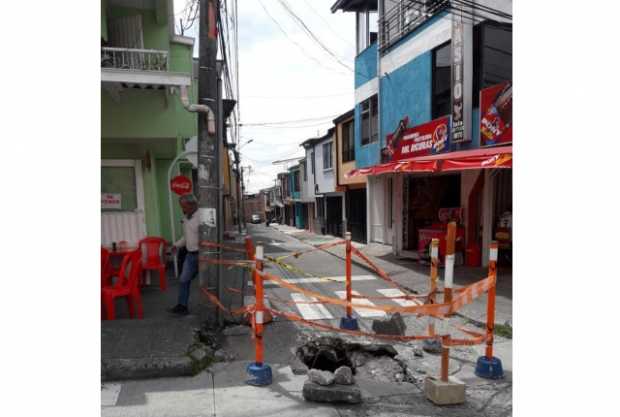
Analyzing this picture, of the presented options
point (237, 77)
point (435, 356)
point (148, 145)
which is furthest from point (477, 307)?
point (237, 77)

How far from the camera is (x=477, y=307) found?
648 centimetres

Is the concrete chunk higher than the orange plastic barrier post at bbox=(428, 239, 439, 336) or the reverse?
the reverse

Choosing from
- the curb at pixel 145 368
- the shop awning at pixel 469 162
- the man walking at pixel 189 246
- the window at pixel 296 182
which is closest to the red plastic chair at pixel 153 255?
the man walking at pixel 189 246

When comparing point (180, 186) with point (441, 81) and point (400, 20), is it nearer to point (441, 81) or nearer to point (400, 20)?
point (441, 81)

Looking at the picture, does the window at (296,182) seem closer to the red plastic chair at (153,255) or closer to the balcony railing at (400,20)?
the balcony railing at (400,20)

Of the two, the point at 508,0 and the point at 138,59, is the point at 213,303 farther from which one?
the point at 508,0

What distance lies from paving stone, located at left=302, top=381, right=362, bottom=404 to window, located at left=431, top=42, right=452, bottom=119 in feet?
29.3

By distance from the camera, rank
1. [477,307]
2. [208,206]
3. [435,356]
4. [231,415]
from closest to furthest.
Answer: [231,415] → [435,356] → [208,206] → [477,307]

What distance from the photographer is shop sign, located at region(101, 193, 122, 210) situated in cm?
790

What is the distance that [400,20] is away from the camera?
12656mm

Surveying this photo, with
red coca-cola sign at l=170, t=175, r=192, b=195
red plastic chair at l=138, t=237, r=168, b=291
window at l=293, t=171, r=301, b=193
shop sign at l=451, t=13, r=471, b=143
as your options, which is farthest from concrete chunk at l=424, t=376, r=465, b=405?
window at l=293, t=171, r=301, b=193

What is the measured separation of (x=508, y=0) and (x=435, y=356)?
26.5 ft

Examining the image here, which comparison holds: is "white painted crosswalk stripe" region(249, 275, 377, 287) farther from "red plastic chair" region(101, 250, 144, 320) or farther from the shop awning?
"red plastic chair" region(101, 250, 144, 320)

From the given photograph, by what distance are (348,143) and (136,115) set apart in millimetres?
12731
